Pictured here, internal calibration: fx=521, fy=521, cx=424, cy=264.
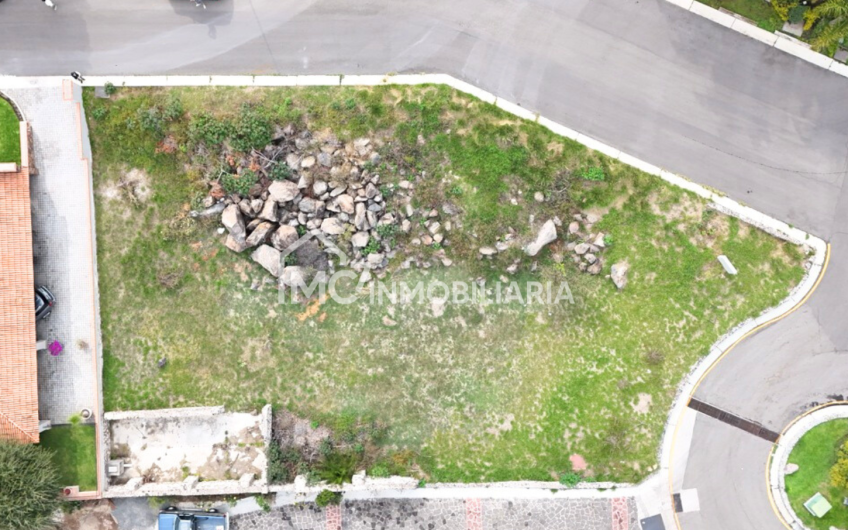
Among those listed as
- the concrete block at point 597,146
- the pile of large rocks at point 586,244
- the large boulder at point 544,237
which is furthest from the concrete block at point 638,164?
the large boulder at point 544,237

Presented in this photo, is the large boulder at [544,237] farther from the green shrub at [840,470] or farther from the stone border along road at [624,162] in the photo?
the green shrub at [840,470]

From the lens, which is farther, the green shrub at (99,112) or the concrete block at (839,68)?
the concrete block at (839,68)

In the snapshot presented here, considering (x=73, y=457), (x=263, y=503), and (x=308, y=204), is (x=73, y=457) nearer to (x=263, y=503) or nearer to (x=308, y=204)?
(x=263, y=503)

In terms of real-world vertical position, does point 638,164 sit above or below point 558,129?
below

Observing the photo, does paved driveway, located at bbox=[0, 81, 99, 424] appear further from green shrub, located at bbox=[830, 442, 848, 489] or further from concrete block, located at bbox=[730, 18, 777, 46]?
green shrub, located at bbox=[830, 442, 848, 489]

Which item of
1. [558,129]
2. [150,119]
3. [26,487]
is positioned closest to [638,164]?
[558,129]
